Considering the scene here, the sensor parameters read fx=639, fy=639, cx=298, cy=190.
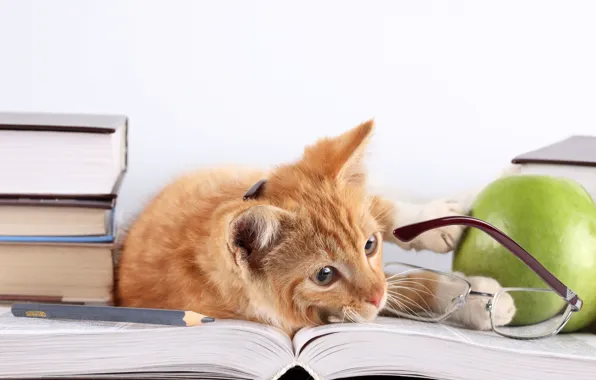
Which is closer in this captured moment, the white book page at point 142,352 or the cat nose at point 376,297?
the white book page at point 142,352

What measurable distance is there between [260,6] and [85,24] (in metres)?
0.47

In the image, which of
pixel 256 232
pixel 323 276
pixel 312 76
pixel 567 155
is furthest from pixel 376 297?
pixel 312 76

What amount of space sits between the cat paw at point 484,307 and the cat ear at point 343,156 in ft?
0.90

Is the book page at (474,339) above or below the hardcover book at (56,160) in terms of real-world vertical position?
below

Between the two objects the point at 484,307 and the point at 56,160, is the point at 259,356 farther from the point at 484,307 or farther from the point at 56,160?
the point at 56,160

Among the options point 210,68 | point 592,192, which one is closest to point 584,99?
point 592,192

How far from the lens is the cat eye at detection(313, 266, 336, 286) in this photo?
39.9 inches

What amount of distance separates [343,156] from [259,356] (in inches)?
15.6

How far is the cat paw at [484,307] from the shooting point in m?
1.05

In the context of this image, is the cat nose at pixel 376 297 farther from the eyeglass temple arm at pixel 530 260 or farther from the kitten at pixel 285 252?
the eyeglass temple arm at pixel 530 260

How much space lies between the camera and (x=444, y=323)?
1141mm

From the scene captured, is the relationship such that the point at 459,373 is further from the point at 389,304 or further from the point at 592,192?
the point at 592,192

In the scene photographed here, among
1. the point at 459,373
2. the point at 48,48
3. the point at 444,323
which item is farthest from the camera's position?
the point at 48,48

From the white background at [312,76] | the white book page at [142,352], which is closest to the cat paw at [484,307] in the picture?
the white book page at [142,352]
